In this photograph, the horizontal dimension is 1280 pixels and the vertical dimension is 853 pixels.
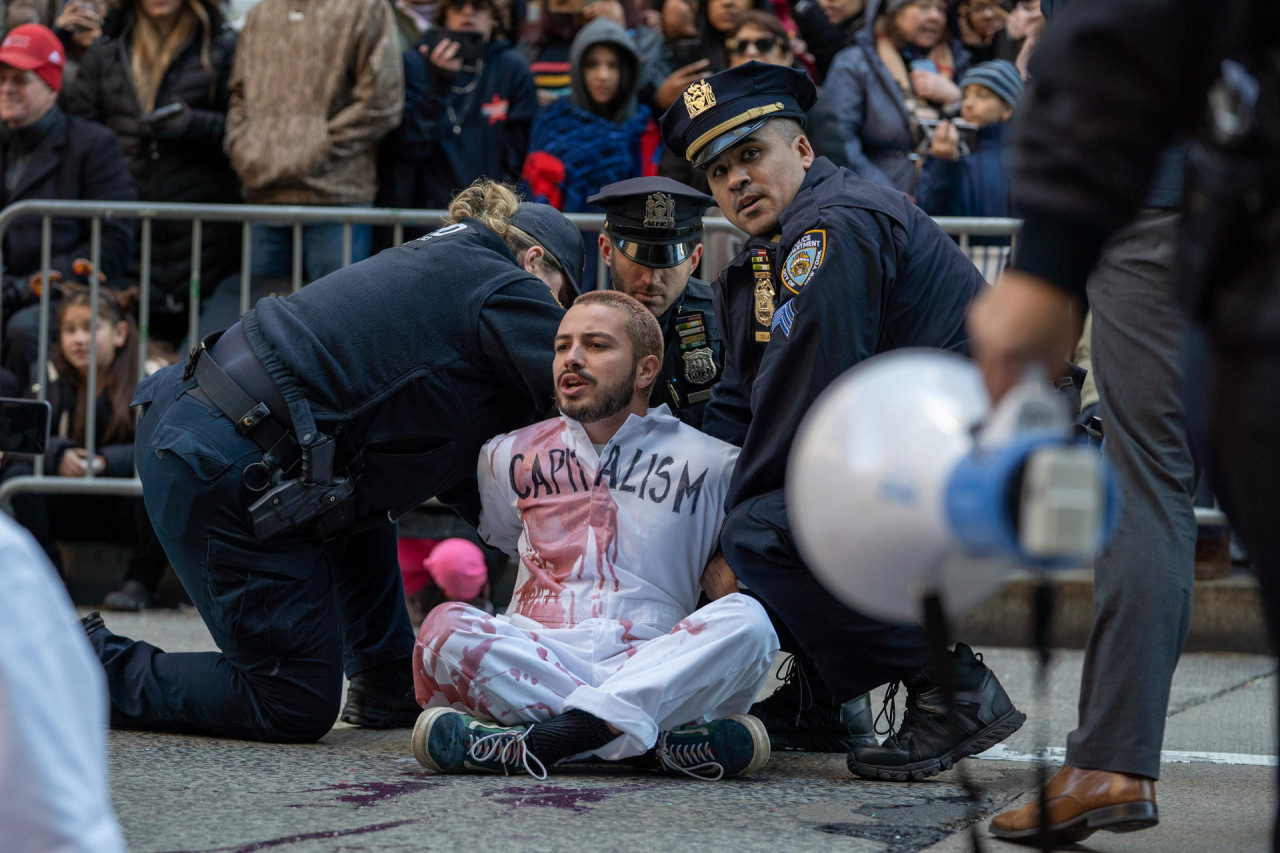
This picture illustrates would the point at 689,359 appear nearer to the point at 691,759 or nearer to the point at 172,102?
the point at 691,759

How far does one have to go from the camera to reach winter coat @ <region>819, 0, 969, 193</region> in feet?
19.4

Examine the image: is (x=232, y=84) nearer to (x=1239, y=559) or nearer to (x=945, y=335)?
(x=945, y=335)

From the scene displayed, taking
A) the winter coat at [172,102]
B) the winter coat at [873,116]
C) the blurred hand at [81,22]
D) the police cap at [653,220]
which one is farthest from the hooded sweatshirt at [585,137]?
the blurred hand at [81,22]

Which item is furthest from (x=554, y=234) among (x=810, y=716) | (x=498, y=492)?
(x=810, y=716)

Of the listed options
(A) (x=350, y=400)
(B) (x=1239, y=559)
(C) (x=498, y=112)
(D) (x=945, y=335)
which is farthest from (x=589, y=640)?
(C) (x=498, y=112)

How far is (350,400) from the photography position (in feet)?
11.1

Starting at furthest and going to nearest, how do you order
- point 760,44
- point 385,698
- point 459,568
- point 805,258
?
point 760,44 < point 459,568 < point 385,698 < point 805,258

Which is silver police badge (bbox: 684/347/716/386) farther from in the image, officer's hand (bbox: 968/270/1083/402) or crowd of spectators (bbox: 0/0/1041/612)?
officer's hand (bbox: 968/270/1083/402)

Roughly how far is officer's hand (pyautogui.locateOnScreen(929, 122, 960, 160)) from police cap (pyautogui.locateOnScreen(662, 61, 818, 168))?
82.4 inches

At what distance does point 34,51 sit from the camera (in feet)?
19.7

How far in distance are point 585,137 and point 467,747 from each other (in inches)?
134

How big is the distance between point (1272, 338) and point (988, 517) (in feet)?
1.00

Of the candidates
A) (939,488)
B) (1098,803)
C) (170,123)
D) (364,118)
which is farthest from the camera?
(170,123)

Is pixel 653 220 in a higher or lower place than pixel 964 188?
lower
